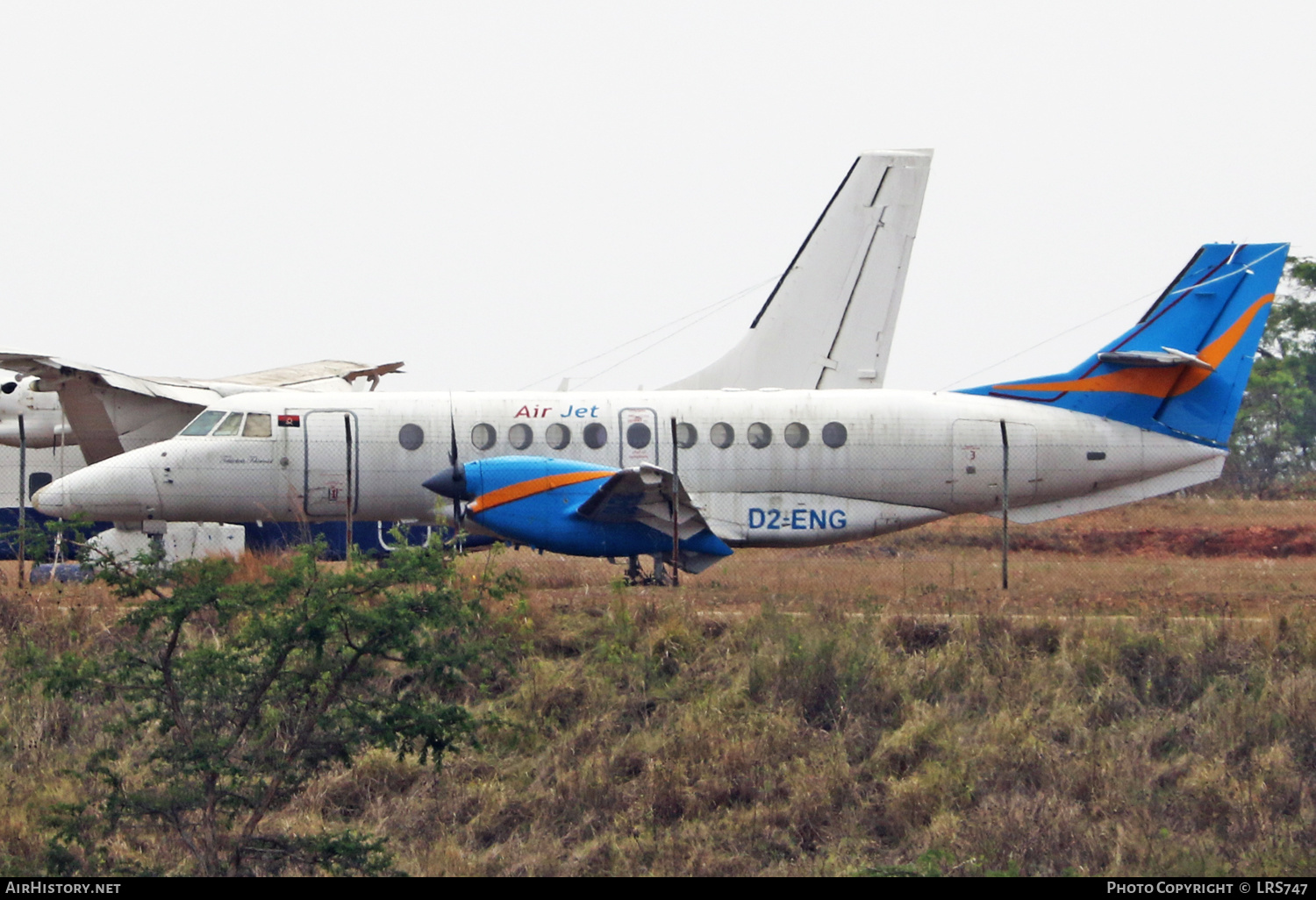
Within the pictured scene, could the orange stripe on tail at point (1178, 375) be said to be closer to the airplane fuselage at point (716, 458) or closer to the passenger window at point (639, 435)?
the airplane fuselage at point (716, 458)

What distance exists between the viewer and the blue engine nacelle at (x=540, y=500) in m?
19.7

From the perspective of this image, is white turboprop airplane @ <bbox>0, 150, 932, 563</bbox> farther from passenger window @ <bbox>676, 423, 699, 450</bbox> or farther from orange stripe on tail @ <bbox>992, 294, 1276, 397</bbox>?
orange stripe on tail @ <bbox>992, 294, 1276, 397</bbox>

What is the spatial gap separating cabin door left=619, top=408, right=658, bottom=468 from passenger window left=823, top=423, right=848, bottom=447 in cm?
260

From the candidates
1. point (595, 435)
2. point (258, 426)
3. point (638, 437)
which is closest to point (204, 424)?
point (258, 426)

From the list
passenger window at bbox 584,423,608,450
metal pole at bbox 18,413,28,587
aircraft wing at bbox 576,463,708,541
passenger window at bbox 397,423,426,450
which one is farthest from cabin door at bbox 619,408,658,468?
metal pole at bbox 18,413,28,587

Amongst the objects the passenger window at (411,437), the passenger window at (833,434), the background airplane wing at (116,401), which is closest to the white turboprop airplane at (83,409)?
the background airplane wing at (116,401)

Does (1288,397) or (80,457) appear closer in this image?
(80,457)

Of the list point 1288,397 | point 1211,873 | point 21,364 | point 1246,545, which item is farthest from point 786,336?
point 1288,397

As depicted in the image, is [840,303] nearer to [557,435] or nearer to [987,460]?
[987,460]

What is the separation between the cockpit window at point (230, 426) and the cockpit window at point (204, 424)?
12 centimetres

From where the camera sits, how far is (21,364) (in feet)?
74.9

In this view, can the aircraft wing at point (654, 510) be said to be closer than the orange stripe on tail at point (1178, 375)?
Yes

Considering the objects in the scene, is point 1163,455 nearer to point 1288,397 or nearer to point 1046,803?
point 1046,803
